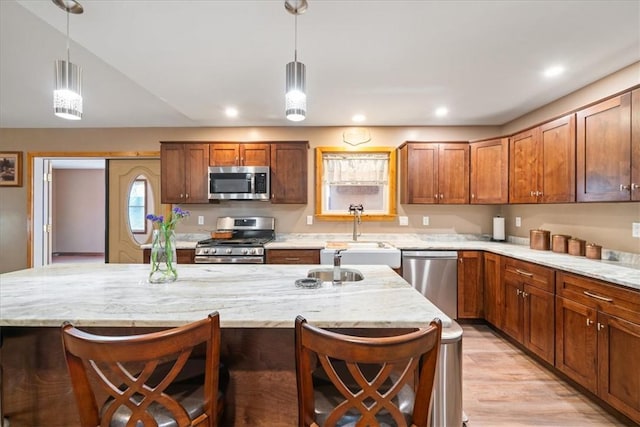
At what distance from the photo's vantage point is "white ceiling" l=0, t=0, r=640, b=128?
1.75 meters

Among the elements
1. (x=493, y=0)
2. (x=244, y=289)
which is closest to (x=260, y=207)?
(x=244, y=289)

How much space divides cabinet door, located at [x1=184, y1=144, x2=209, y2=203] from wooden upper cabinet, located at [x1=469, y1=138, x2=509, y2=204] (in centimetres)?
335

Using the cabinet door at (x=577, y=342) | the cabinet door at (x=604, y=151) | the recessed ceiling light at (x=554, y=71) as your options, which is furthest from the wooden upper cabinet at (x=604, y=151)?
the cabinet door at (x=577, y=342)

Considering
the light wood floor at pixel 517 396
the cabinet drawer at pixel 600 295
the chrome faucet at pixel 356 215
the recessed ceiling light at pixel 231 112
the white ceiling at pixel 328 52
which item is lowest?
the light wood floor at pixel 517 396

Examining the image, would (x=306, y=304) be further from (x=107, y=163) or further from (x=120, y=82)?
(x=107, y=163)

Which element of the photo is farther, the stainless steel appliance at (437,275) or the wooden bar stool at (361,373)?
the stainless steel appliance at (437,275)

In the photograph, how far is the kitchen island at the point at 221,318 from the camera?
1.16m

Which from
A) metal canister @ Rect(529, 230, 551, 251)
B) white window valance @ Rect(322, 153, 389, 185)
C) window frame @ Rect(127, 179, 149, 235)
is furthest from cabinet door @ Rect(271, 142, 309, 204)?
metal canister @ Rect(529, 230, 551, 251)

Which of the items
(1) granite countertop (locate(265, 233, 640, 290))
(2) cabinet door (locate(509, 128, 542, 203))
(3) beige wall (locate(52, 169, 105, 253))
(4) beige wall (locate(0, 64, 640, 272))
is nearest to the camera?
(1) granite countertop (locate(265, 233, 640, 290))

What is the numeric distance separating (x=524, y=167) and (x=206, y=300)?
10.9 ft

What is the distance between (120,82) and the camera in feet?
9.93

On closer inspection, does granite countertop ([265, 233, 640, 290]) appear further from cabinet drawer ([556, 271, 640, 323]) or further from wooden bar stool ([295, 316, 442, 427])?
wooden bar stool ([295, 316, 442, 427])

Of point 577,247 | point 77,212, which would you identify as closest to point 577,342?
point 577,247

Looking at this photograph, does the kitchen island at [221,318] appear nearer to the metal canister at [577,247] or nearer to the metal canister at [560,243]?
the metal canister at [577,247]
